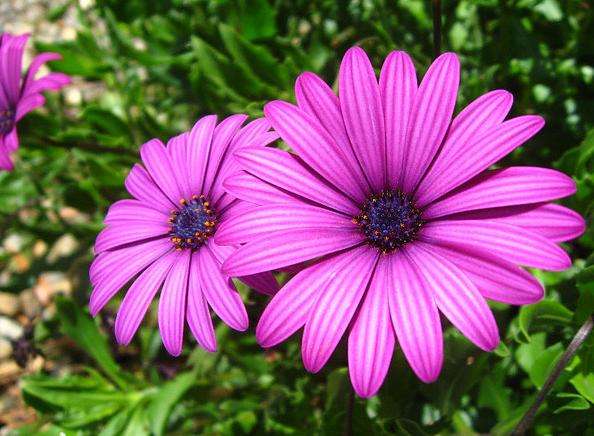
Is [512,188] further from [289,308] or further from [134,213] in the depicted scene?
[134,213]

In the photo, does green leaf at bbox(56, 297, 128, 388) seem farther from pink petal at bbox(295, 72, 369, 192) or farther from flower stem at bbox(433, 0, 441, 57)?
flower stem at bbox(433, 0, 441, 57)

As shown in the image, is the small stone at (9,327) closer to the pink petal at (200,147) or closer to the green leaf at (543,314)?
the pink petal at (200,147)

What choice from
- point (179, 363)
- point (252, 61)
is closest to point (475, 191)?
point (252, 61)

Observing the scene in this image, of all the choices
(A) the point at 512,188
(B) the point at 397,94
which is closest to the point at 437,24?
(B) the point at 397,94

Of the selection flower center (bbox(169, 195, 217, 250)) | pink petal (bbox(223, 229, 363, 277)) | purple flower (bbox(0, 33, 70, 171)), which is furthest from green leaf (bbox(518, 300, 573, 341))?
purple flower (bbox(0, 33, 70, 171))

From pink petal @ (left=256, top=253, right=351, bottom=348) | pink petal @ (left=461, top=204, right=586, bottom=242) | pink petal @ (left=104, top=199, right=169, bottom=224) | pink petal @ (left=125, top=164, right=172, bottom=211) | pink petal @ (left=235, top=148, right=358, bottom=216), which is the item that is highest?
pink petal @ (left=125, top=164, right=172, bottom=211)

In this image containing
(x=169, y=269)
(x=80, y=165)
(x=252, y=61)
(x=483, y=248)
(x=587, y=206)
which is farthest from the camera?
(x=80, y=165)

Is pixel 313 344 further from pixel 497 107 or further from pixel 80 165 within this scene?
pixel 80 165
